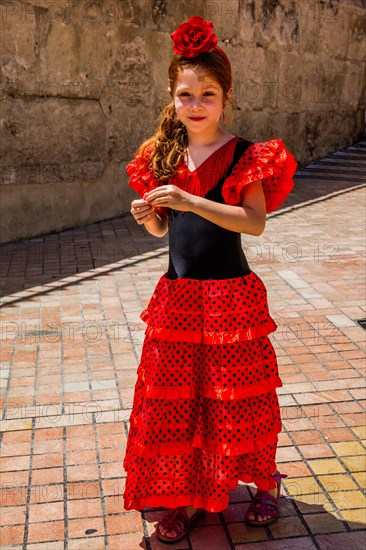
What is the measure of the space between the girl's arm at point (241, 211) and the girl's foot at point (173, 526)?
1.13 m

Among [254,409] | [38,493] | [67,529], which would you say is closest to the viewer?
[254,409]

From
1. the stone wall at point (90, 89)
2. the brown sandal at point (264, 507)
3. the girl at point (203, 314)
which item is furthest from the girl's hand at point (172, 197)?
the stone wall at point (90, 89)

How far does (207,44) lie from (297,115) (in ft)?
31.2

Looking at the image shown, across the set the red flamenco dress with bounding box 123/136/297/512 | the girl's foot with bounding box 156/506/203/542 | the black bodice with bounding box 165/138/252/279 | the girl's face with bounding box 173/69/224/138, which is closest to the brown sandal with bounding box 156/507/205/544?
the girl's foot with bounding box 156/506/203/542

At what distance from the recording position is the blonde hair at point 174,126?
2.41 m

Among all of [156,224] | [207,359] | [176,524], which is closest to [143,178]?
[156,224]

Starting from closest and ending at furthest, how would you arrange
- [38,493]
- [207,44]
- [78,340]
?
[207,44] < [38,493] < [78,340]

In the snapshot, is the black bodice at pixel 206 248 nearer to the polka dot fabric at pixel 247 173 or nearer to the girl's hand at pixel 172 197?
the polka dot fabric at pixel 247 173

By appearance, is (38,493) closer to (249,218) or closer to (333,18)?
(249,218)

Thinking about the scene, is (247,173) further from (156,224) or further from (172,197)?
(156,224)

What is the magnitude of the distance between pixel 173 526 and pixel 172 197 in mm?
1258

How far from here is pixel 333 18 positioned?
1198 cm

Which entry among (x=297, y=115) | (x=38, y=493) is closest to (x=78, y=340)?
(x=38, y=493)

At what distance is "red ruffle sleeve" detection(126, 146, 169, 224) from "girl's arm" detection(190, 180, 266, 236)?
0.29 meters
